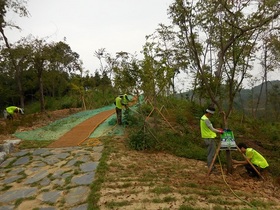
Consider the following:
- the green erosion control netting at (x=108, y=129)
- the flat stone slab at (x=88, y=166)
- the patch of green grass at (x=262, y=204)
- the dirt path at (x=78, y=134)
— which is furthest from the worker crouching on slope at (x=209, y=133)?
the dirt path at (x=78, y=134)

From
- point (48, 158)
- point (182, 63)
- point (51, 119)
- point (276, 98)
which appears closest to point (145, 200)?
point (48, 158)

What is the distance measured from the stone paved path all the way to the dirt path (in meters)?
0.51

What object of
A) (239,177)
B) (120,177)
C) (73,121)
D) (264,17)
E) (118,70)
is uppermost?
(264,17)

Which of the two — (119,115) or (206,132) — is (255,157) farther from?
(119,115)

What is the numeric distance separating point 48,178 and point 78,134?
3.85 m

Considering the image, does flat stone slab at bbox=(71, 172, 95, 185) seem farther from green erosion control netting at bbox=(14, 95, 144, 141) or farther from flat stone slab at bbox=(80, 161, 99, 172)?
green erosion control netting at bbox=(14, 95, 144, 141)

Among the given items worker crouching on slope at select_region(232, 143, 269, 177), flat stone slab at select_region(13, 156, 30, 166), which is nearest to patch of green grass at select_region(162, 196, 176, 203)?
worker crouching on slope at select_region(232, 143, 269, 177)

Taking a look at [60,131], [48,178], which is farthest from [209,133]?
[60,131]

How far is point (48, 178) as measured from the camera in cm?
606

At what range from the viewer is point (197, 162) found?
7.55 m

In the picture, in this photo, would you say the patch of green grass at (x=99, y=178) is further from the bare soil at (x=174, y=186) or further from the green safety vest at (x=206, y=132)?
the green safety vest at (x=206, y=132)

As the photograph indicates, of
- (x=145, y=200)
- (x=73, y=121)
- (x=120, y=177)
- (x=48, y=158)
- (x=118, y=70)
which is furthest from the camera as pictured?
(x=73, y=121)

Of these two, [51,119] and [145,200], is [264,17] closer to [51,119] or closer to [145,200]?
[145,200]

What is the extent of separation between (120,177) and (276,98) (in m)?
25.5
